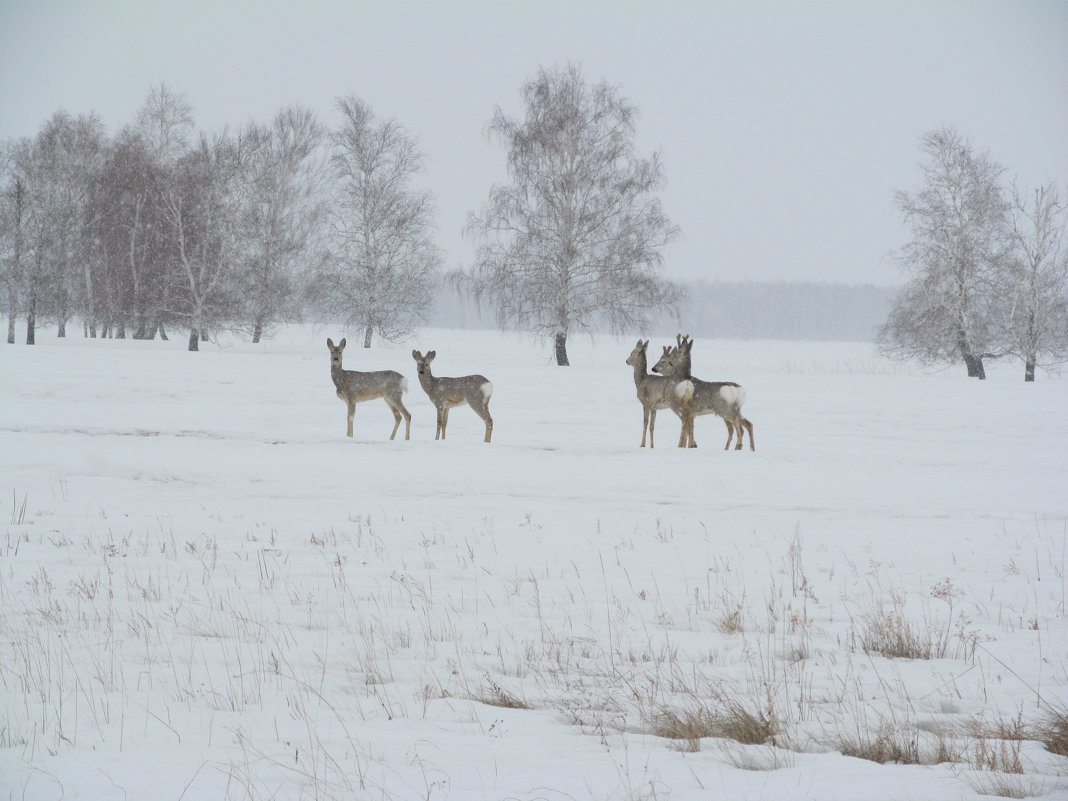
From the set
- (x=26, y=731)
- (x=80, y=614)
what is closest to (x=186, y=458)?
(x=80, y=614)

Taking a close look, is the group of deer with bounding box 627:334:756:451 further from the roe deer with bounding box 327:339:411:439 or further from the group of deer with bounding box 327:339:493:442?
the roe deer with bounding box 327:339:411:439

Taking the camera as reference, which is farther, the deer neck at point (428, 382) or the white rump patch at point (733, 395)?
the deer neck at point (428, 382)

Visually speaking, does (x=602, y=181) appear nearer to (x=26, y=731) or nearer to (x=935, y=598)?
(x=935, y=598)

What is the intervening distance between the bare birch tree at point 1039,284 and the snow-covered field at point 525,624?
69.0 feet

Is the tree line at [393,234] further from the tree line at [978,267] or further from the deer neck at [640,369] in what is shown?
the deer neck at [640,369]

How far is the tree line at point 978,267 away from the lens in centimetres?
3070

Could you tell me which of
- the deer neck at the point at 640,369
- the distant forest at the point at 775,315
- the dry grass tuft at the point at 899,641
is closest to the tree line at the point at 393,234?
the deer neck at the point at 640,369

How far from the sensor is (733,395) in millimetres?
13711

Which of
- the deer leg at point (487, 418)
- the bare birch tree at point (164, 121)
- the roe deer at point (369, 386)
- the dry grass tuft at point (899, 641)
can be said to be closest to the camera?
the dry grass tuft at point (899, 641)

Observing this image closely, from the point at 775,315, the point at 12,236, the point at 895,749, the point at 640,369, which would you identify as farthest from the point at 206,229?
the point at 775,315

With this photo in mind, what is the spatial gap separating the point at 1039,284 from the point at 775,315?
359 ft

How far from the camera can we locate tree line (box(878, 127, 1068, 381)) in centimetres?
3070

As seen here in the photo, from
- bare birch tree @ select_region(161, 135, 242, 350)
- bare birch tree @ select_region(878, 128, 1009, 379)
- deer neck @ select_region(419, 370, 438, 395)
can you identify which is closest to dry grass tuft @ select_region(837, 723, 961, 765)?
deer neck @ select_region(419, 370, 438, 395)

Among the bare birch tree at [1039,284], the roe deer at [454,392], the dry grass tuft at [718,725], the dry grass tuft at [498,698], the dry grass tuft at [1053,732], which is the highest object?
the bare birch tree at [1039,284]
